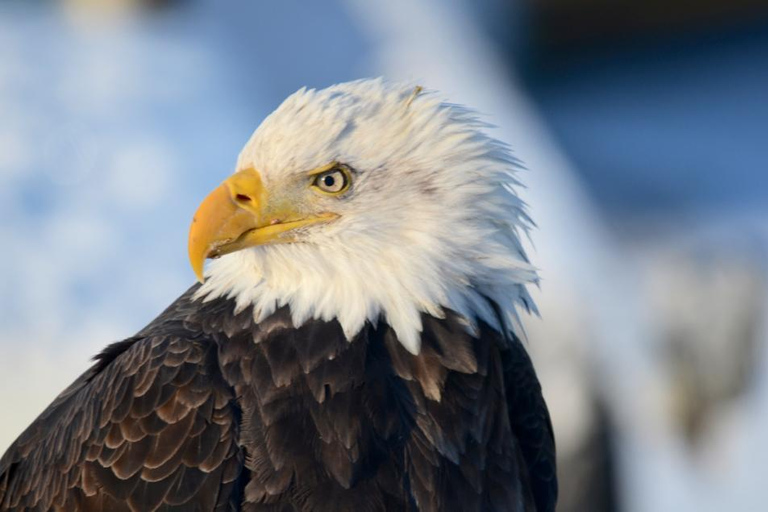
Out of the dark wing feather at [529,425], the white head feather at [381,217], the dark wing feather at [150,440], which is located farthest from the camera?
the dark wing feather at [529,425]

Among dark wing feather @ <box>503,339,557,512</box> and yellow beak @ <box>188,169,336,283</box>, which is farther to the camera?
dark wing feather @ <box>503,339,557,512</box>

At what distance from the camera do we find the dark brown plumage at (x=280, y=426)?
204 cm

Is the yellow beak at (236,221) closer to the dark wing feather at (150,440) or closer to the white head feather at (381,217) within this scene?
the white head feather at (381,217)

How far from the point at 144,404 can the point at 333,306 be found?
48cm

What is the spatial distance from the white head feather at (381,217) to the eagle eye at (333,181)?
2cm

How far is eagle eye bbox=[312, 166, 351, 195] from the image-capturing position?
2223mm

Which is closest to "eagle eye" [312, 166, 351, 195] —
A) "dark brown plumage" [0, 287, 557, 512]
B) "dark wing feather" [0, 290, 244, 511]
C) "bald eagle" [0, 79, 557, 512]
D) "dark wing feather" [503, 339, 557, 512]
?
"bald eagle" [0, 79, 557, 512]

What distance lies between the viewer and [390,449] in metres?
2.11

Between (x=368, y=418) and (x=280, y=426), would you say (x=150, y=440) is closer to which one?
(x=280, y=426)

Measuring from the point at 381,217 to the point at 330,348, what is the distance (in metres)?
0.33

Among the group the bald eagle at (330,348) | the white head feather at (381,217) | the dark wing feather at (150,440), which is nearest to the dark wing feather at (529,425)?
the bald eagle at (330,348)

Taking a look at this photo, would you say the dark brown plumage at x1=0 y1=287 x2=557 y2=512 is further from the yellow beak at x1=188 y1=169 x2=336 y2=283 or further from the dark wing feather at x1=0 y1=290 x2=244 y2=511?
the yellow beak at x1=188 y1=169 x2=336 y2=283

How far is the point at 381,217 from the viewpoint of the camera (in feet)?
7.34

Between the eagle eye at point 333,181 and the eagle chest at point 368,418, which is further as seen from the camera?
the eagle eye at point 333,181
